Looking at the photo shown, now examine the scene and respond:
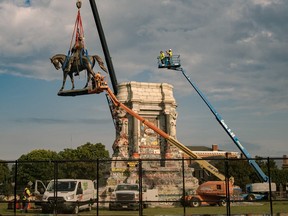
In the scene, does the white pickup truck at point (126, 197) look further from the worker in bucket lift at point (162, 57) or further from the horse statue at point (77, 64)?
the worker in bucket lift at point (162, 57)

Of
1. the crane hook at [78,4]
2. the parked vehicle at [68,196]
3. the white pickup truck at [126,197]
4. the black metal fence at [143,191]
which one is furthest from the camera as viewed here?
the crane hook at [78,4]

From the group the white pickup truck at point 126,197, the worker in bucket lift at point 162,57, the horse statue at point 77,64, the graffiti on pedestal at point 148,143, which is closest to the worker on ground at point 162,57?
the worker in bucket lift at point 162,57

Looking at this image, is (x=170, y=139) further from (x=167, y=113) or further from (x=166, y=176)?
(x=167, y=113)

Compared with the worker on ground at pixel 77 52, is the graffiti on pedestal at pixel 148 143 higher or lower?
lower

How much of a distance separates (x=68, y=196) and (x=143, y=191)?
30.7ft

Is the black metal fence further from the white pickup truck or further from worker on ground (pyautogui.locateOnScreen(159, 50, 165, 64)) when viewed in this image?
worker on ground (pyautogui.locateOnScreen(159, 50, 165, 64))

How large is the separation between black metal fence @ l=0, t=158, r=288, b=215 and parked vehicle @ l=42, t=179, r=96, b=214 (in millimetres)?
60

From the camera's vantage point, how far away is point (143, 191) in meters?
34.4

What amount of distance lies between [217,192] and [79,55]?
16.3m

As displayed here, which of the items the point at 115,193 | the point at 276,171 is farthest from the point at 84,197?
the point at 276,171

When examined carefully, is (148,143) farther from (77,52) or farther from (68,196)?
(68,196)

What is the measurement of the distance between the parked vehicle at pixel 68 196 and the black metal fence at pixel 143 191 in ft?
0.20

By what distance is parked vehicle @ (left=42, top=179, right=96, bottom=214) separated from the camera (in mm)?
24953

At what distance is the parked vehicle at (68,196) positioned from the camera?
25.0 metres
